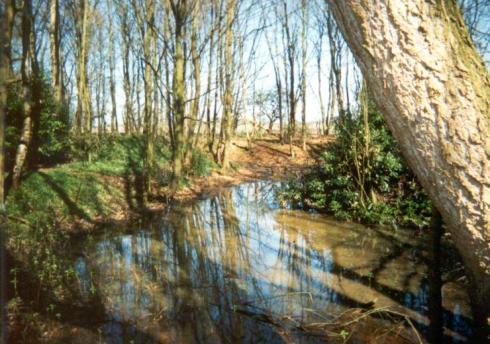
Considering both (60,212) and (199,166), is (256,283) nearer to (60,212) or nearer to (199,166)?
(60,212)

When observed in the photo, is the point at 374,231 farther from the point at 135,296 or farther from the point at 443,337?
the point at 135,296

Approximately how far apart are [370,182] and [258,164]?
12720 millimetres

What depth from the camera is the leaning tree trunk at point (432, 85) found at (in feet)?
5.13

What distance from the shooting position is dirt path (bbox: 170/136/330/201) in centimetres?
1504

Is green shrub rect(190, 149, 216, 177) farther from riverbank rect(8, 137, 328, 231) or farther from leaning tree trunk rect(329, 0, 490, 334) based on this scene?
leaning tree trunk rect(329, 0, 490, 334)

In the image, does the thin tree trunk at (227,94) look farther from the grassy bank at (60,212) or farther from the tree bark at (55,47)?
the tree bark at (55,47)

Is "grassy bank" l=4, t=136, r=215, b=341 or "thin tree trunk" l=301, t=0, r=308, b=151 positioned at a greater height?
"thin tree trunk" l=301, t=0, r=308, b=151

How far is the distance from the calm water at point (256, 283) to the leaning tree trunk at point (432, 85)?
8.82ft

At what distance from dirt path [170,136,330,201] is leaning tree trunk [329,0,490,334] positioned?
1119cm

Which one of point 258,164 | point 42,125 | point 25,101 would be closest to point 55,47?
point 42,125

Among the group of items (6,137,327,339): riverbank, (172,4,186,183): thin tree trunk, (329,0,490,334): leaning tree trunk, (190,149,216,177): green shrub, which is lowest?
(6,137,327,339): riverbank

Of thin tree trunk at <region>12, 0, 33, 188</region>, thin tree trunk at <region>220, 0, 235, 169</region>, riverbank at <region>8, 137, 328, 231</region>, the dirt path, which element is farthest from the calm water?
thin tree trunk at <region>220, 0, 235, 169</region>

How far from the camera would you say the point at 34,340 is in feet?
12.3

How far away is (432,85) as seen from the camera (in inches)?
62.7
